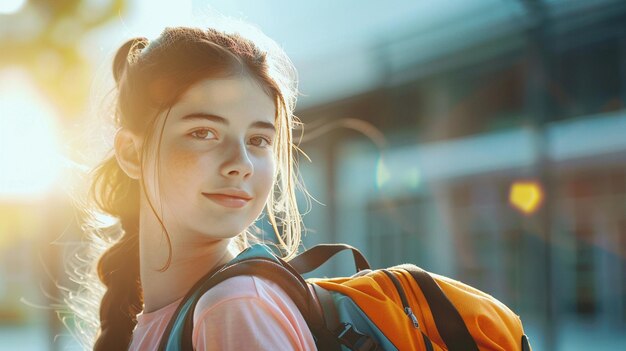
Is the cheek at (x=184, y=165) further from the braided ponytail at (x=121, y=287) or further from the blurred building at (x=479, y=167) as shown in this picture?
the blurred building at (x=479, y=167)

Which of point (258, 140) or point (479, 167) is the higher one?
point (479, 167)

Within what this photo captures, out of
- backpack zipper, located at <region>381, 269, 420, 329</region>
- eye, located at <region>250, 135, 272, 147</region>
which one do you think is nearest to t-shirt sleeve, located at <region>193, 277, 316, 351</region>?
backpack zipper, located at <region>381, 269, 420, 329</region>

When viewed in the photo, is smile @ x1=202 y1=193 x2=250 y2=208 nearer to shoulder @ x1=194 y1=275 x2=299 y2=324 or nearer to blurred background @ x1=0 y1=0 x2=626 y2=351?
shoulder @ x1=194 y1=275 x2=299 y2=324

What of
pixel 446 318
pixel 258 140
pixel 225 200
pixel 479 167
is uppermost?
pixel 479 167


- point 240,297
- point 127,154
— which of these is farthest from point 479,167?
point 240,297

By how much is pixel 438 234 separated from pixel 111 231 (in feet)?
22.7

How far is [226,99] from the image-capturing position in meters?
1.17

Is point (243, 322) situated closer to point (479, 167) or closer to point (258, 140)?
point (258, 140)

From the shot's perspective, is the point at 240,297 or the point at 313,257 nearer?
the point at 240,297

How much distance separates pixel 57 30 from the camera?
4.45m

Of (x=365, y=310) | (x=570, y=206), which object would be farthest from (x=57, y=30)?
(x=570, y=206)

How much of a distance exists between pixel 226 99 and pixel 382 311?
0.42 m

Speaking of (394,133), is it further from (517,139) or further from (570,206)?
(570,206)

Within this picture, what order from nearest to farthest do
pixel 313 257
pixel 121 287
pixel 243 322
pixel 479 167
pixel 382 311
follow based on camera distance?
1. pixel 243 322
2. pixel 382 311
3. pixel 313 257
4. pixel 121 287
5. pixel 479 167
